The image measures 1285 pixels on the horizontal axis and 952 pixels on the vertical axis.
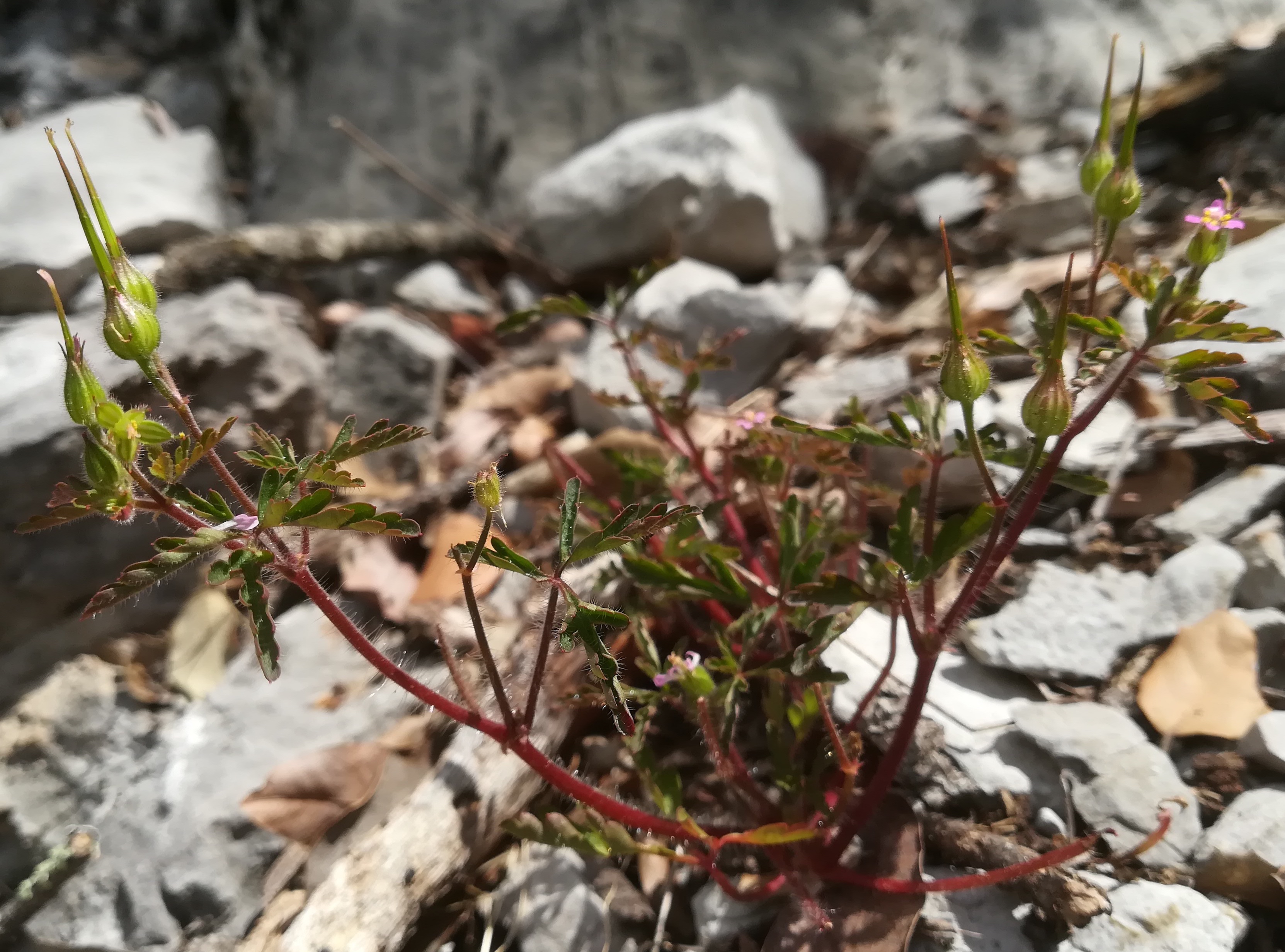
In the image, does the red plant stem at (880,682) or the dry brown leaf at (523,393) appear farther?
the dry brown leaf at (523,393)

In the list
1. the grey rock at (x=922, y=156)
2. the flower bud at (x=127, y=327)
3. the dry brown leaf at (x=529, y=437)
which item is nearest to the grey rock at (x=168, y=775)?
the dry brown leaf at (x=529, y=437)

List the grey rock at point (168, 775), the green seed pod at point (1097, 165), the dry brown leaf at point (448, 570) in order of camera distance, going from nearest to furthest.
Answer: the green seed pod at point (1097, 165)
the grey rock at point (168, 775)
the dry brown leaf at point (448, 570)

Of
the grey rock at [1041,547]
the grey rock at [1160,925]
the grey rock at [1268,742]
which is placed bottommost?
the grey rock at [1160,925]

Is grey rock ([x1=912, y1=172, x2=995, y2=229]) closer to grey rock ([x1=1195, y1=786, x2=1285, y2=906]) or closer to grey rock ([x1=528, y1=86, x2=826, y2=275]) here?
grey rock ([x1=528, y1=86, x2=826, y2=275])

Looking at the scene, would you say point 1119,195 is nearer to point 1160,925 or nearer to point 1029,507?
point 1029,507

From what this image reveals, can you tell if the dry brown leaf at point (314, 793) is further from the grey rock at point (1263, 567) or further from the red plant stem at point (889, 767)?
the grey rock at point (1263, 567)

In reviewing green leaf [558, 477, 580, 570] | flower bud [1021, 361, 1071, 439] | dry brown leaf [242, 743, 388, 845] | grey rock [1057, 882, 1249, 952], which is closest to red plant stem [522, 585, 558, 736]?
green leaf [558, 477, 580, 570]

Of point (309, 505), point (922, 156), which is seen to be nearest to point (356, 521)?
point (309, 505)
